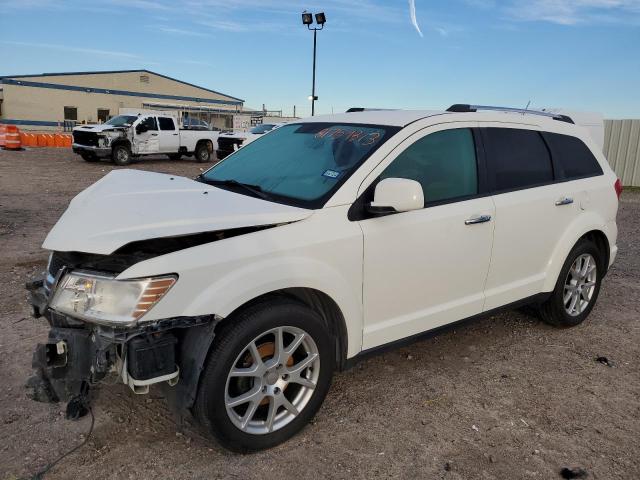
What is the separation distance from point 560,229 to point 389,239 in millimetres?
1898

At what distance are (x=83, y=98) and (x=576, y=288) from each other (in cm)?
5125

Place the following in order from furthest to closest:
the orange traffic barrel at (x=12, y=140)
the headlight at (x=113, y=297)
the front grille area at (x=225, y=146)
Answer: the orange traffic barrel at (x=12, y=140) → the front grille area at (x=225, y=146) → the headlight at (x=113, y=297)

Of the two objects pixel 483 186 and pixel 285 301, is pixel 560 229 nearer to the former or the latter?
pixel 483 186

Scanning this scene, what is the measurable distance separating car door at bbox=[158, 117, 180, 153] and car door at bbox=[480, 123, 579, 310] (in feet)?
62.6

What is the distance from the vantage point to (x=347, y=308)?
121 inches

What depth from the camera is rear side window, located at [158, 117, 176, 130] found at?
21.3 metres

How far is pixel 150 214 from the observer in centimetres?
271

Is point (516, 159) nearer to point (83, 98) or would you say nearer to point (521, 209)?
point (521, 209)

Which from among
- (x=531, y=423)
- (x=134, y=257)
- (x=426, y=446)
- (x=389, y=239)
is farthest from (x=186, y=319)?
(x=531, y=423)

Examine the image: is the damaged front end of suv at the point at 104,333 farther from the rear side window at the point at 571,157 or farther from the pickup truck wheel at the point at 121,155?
the pickup truck wheel at the point at 121,155

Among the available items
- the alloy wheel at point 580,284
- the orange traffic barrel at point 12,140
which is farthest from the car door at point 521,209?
the orange traffic barrel at point 12,140

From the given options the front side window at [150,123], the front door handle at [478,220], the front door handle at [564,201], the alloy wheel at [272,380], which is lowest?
the alloy wheel at [272,380]

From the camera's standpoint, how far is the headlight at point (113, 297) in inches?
96.0

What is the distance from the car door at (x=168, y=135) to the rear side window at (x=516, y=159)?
749 inches
